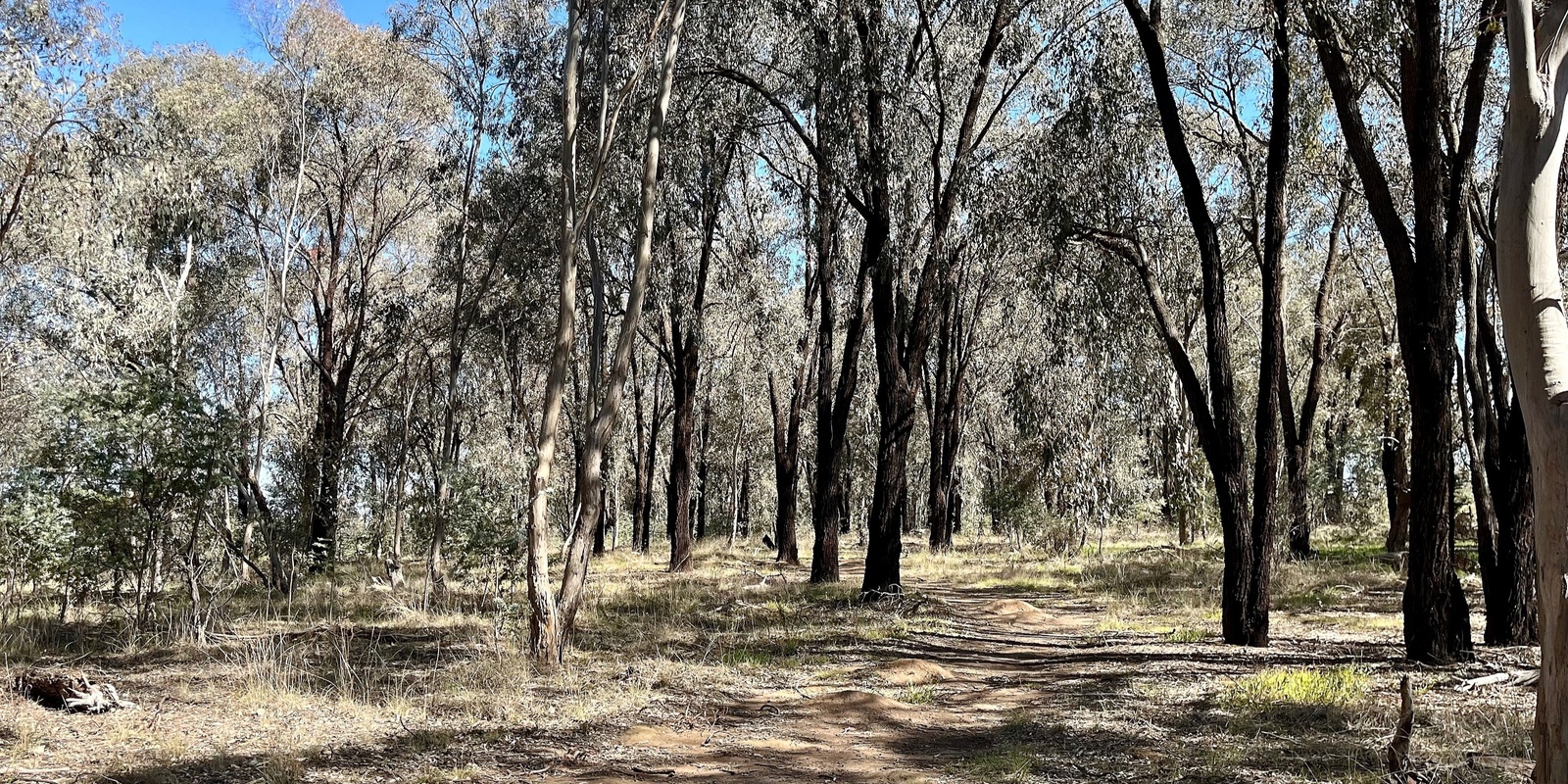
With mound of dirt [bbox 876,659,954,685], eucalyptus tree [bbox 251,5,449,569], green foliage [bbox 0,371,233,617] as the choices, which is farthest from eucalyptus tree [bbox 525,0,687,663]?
eucalyptus tree [bbox 251,5,449,569]

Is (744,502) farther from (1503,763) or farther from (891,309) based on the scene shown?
(1503,763)

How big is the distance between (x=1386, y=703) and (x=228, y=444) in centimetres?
978

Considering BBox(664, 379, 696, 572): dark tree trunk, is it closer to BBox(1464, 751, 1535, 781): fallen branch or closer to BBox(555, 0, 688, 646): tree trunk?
BBox(555, 0, 688, 646): tree trunk

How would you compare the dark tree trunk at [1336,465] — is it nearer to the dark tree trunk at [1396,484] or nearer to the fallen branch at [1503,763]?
the dark tree trunk at [1396,484]

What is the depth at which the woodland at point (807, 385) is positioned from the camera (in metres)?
5.29

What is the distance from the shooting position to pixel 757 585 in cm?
1295

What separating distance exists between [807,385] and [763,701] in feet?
48.9

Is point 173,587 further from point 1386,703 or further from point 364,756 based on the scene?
point 1386,703

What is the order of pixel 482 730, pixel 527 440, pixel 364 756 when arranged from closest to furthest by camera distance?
pixel 364 756 → pixel 482 730 → pixel 527 440

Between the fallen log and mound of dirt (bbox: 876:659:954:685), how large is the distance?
16.1ft

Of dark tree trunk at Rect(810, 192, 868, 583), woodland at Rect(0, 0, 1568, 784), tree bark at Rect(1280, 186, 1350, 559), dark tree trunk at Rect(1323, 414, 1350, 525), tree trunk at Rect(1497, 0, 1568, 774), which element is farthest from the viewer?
dark tree trunk at Rect(1323, 414, 1350, 525)

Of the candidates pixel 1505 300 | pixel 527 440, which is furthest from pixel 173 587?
pixel 527 440

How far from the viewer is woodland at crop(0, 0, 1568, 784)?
17.4 ft

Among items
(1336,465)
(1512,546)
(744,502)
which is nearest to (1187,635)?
(1512,546)
